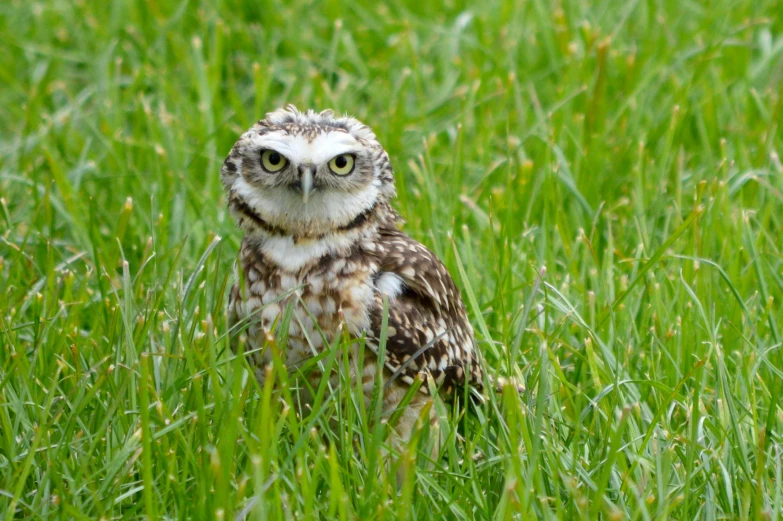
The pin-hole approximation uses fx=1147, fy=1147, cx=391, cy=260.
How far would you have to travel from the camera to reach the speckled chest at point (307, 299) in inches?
150

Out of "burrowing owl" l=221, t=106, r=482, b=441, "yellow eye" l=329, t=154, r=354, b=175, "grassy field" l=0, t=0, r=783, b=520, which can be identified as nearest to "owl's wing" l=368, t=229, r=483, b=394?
"burrowing owl" l=221, t=106, r=482, b=441

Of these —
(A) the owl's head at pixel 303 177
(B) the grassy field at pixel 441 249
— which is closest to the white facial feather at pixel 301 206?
(A) the owl's head at pixel 303 177

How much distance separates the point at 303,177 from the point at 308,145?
132 mm

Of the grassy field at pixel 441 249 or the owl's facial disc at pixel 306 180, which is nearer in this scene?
the grassy field at pixel 441 249

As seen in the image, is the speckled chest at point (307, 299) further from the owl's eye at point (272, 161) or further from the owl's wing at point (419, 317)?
the owl's eye at point (272, 161)

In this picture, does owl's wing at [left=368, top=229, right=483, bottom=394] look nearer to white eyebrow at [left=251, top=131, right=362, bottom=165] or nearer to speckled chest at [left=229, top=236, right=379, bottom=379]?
speckled chest at [left=229, top=236, right=379, bottom=379]

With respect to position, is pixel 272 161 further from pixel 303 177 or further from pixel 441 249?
pixel 441 249

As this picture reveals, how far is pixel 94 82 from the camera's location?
274 inches

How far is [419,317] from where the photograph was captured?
398 cm

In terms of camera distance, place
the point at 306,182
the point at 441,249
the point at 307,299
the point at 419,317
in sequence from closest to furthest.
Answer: the point at 306,182
the point at 307,299
the point at 419,317
the point at 441,249

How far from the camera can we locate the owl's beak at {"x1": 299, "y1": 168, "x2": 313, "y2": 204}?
12.2 ft

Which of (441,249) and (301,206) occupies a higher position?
(301,206)

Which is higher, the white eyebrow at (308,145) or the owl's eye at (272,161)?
the white eyebrow at (308,145)

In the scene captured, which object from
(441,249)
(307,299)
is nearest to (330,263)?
(307,299)
